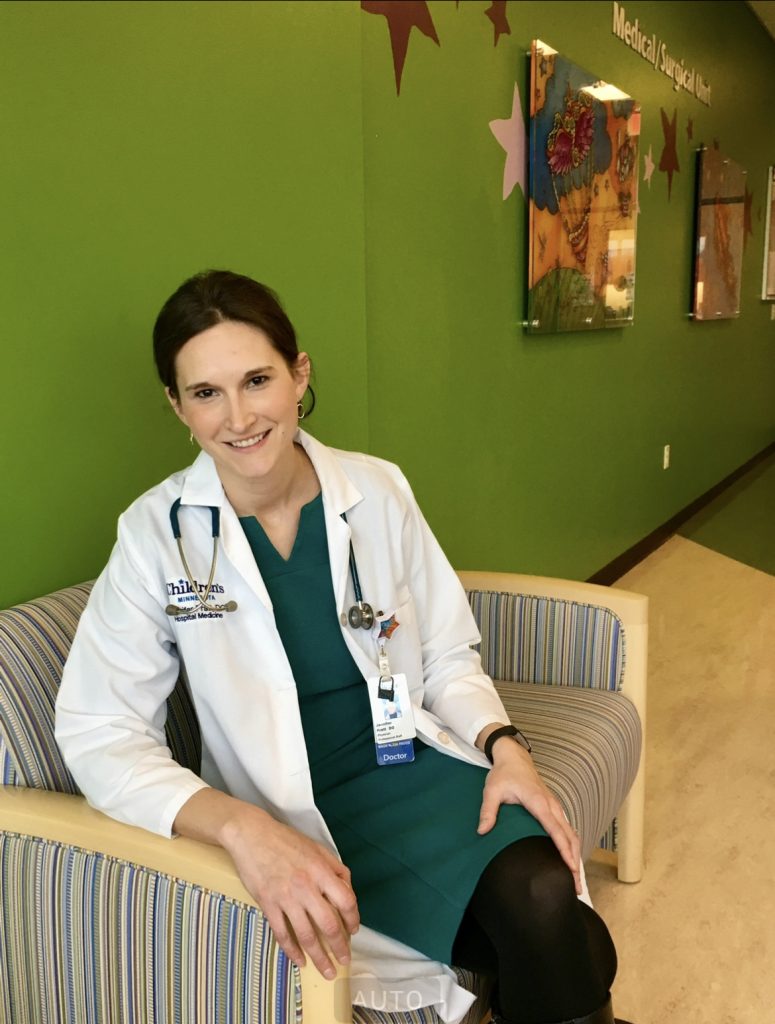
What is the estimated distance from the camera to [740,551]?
502 centimetres

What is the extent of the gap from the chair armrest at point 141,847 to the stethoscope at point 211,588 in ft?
1.00

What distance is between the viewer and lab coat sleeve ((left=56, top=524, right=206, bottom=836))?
47.8 inches

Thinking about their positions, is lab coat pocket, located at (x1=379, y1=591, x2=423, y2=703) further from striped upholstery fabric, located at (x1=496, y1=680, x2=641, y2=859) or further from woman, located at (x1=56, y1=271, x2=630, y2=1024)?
striped upholstery fabric, located at (x1=496, y1=680, x2=641, y2=859)

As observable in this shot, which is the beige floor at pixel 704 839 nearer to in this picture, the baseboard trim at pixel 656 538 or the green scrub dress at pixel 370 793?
the baseboard trim at pixel 656 538

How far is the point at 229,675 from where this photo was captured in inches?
53.9

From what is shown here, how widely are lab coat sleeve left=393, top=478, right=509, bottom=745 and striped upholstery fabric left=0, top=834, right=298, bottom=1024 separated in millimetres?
585

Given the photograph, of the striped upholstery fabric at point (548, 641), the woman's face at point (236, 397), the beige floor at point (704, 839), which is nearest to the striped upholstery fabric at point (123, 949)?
the woman's face at point (236, 397)

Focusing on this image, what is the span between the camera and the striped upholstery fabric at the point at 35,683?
1338 mm

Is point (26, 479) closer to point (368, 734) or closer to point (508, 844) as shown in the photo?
point (368, 734)

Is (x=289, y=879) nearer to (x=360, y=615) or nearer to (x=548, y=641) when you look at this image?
(x=360, y=615)

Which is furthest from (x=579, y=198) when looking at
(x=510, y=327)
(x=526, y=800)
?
(x=526, y=800)

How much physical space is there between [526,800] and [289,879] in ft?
1.39

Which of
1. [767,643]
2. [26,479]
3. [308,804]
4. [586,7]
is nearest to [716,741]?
[767,643]

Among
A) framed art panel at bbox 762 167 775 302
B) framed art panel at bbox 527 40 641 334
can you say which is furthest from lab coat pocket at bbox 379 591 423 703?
framed art panel at bbox 762 167 775 302
